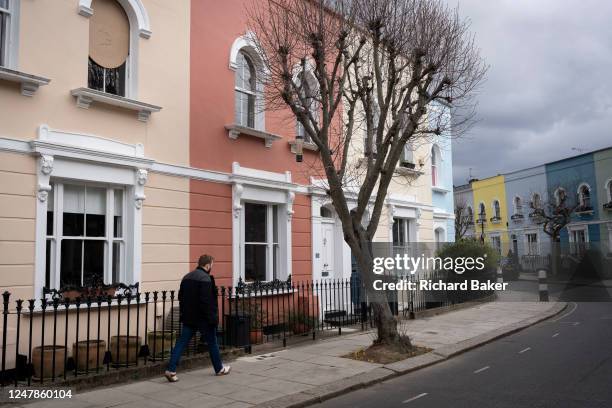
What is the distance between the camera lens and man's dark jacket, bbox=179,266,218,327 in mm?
7707

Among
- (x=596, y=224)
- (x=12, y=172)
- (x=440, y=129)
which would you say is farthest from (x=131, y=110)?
(x=596, y=224)

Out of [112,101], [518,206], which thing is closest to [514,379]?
[112,101]

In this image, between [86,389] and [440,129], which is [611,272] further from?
[86,389]

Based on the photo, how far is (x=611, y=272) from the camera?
28.9 metres

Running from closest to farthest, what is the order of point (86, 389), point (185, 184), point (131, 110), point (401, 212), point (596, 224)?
point (86, 389)
point (131, 110)
point (185, 184)
point (401, 212)
point (596, 224)

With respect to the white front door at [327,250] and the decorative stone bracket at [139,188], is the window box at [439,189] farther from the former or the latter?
the decorative stone bracket at [139,188]

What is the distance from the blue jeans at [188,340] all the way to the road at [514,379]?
6.16ft

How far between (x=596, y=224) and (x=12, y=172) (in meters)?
35.2

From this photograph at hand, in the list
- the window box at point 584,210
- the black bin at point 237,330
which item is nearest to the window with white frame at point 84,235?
the black bin at point 237,330

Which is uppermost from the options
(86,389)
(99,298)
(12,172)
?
(12,172)

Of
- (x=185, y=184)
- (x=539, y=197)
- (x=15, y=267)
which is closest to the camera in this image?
(x=15, y=267)

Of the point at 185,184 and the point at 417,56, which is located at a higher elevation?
the point at 417,56

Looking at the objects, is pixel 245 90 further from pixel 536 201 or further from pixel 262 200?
pixel 536 201

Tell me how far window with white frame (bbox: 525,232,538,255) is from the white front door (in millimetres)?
27394
